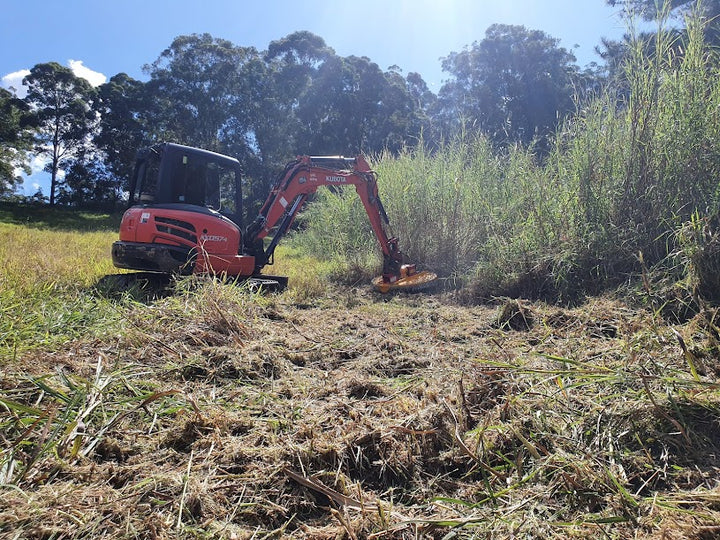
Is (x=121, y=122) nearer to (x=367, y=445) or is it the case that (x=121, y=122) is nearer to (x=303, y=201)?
(x=303, y=201)

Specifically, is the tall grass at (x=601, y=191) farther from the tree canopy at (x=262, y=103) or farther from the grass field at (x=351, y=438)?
the tree canopy at (x=262, y=103)

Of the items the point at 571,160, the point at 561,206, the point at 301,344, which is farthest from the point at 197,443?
the point at 571,160

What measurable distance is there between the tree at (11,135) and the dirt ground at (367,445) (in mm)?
28375

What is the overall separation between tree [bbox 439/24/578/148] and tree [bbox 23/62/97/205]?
20914mm

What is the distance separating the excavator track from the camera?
5.43m

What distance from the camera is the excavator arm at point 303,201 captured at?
5578mm

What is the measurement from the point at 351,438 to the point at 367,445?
64 millimetres

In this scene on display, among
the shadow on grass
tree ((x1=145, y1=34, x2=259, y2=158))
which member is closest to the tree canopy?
tree ((x1=145, y1=34, x2=259, y2=158))

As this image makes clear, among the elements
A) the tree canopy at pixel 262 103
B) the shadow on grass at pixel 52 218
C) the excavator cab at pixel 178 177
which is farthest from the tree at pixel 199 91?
the excavator cab at pixel 178 177

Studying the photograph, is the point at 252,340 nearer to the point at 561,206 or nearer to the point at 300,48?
the point at 561,206

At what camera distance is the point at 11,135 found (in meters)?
23.2

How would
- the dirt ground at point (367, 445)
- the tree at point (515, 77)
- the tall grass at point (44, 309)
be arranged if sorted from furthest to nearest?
the tree at point (515, 77) → the tall grass at point (44, 309) → the dirt ground at point (367, 445)

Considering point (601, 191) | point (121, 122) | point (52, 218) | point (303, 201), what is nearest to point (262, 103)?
point (121, 122)

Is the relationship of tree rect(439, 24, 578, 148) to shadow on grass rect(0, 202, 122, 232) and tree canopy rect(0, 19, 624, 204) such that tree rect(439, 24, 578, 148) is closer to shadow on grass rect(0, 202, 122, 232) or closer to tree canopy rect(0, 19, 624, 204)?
tree canopy rect(0, 19, 624, 204)
